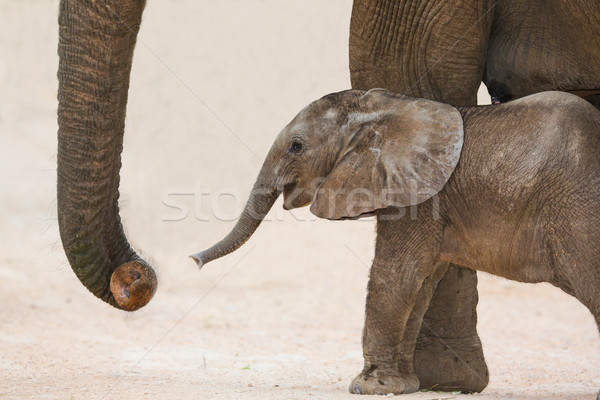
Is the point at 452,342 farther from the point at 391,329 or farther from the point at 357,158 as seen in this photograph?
the point at 357,158

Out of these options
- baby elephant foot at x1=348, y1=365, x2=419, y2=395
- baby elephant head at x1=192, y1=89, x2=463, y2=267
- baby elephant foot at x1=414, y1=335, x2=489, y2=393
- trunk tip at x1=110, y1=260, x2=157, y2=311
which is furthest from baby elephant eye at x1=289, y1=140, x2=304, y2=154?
baby elephant foot at x1=414, y1=335, x2=489, y2=393

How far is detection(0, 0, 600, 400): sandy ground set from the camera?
6.44m

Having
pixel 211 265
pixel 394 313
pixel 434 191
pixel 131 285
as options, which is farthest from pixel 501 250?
pixel 211 265

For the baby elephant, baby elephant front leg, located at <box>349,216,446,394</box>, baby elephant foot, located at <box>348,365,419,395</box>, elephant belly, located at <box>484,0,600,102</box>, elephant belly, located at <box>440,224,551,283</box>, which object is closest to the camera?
the baby elephant

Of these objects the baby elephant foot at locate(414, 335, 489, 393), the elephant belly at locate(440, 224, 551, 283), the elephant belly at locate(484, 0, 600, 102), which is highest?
the elephant belly at locate(484, 0, 600, 102)

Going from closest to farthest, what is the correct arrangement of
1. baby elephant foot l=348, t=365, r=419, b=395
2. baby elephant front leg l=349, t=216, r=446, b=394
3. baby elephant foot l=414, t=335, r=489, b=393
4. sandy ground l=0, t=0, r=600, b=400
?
baby elephant front leg l=349, t=216, r=446, b=394 < baby elephant foot l=348, t=365, r=419, b=395 < baby elephant foot l=414, t=335, r=489, b=393 < sandy ground l=0, t=0, r=600, b=400

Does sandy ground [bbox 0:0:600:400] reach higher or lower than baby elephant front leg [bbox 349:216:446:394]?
lower

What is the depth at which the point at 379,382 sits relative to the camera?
5223mm

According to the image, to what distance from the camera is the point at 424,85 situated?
216 inches

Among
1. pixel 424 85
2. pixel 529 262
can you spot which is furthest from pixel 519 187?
pixel 424 85

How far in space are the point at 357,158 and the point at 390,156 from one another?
0.16 m

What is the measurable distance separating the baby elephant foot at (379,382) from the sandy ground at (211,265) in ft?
0.48

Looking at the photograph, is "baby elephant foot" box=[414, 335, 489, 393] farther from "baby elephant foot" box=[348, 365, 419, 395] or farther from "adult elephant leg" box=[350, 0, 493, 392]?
"baby elephant foot" box=[348, 365, 419, 395]

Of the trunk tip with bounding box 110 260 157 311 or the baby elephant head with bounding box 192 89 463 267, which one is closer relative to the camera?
the trunk tip with bounding box 110 260 157 311
